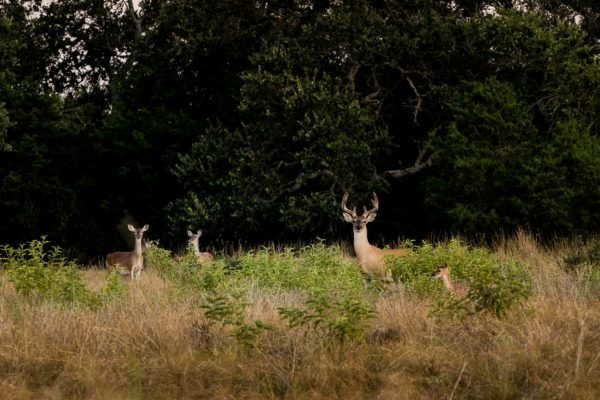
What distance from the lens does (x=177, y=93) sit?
27.1 metres

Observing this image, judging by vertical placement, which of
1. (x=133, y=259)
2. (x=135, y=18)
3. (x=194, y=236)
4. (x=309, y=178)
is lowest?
(x=133, y=259)

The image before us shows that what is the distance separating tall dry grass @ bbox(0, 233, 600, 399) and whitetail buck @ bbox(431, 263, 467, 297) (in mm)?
1238

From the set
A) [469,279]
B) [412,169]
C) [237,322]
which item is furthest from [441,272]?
[412,169]

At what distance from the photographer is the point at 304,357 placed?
7.63 m

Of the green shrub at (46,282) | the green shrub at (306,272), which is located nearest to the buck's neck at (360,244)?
the green shrub at (306,272)

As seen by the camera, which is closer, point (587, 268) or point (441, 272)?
point (441, 272)

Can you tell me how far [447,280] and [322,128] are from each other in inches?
419

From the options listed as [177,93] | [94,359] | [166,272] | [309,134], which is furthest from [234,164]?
[94,359]

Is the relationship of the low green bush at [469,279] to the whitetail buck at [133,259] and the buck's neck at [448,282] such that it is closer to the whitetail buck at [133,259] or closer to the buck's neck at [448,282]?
the buck's neck at [448,282]

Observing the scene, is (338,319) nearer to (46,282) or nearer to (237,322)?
(237,322)

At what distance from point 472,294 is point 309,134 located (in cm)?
1231

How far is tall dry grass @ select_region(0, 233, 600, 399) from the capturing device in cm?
720

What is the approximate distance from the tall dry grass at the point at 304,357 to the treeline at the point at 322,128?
416 inches

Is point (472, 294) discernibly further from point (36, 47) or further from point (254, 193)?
point (36, 47)
